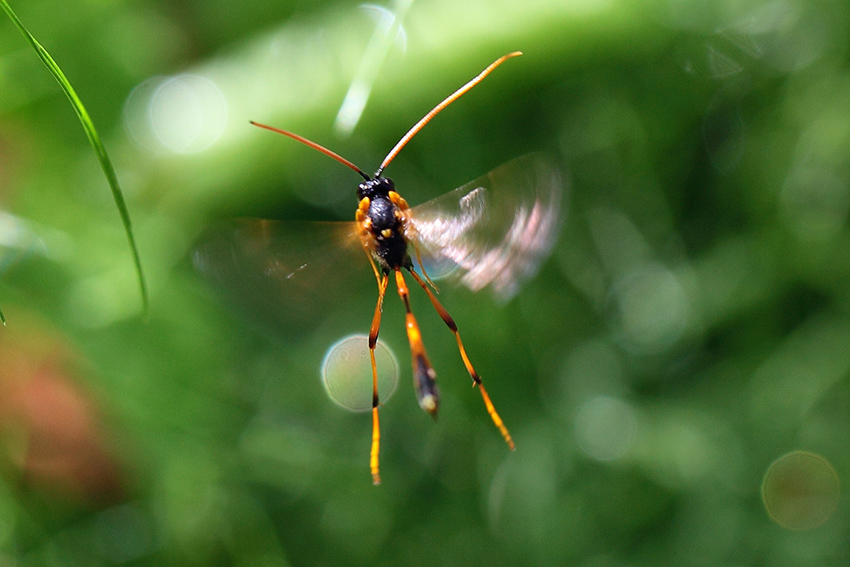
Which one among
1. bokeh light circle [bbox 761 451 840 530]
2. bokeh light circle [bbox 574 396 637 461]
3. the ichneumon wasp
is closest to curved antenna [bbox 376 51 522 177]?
the ichneumon wasp

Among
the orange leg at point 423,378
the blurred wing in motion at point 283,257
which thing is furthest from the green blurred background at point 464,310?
the orange leg at point 423,378

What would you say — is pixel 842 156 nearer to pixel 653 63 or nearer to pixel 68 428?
pixel 653 63

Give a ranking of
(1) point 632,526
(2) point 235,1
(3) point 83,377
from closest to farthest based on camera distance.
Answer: (1) point 632,526
(3) point 83,377
(2) point 235,1

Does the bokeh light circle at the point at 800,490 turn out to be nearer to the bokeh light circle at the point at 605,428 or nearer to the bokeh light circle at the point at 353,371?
the bokeh light circle at the point at 605,428

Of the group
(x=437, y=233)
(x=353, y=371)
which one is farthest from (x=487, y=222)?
(x=353, y=371)

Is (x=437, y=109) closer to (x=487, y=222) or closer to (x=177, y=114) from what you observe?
(x=487, y=222)

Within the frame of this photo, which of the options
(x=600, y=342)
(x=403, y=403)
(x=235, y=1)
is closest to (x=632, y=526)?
(x=600, y=342)
